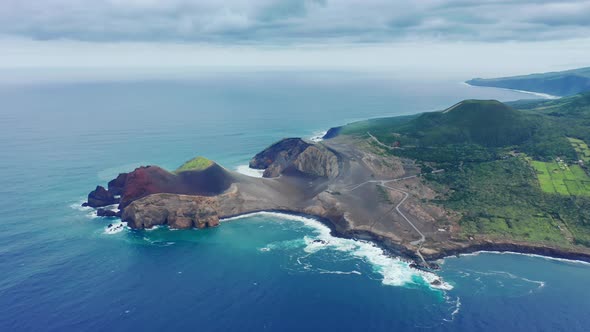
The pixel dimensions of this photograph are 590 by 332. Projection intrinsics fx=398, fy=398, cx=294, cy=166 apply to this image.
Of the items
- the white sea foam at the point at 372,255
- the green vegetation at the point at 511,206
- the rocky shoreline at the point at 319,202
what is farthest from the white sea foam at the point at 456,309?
the green vegetation at the point at 511,206

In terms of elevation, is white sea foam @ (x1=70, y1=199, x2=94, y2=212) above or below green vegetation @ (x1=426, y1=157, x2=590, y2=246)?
above

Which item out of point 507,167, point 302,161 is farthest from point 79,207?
point 507,167

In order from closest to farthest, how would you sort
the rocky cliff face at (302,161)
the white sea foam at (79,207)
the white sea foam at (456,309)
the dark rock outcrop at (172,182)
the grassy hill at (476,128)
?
the white sea foam at (456,309)
the dark rock outcrop at (172,182)
the white sea foam at (79,207)
the rocky cliff face at (302,161)
the grassy hill at (476,128)

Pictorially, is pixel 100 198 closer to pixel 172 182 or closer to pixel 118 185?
pixel 118 185

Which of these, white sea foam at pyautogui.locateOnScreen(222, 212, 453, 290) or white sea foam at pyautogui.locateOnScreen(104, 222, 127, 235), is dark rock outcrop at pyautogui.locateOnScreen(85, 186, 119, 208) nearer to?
white sea foam at pyautogui.locateOnScreen(104, 222, 127, 235)

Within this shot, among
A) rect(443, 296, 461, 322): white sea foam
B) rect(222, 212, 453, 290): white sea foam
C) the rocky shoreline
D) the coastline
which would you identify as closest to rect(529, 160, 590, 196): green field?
the coastline

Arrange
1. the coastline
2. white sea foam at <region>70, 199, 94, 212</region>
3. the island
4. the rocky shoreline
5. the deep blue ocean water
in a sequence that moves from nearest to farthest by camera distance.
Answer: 1. the deep blue ocean water
2. the coastline
3. the rocky shoreline
4. the island
5. white sea foam at <region>70, 199, 94, 212</region>

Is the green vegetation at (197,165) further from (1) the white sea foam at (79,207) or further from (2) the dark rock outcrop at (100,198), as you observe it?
(1) the white sea foam at (79,207)

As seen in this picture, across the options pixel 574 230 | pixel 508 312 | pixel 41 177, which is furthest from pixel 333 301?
pixel 41 177
